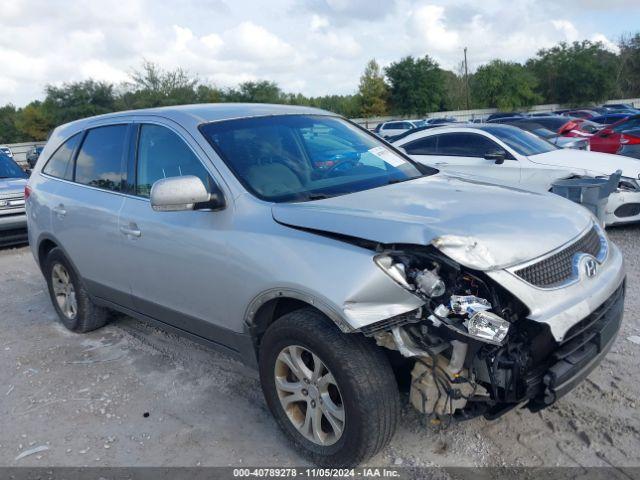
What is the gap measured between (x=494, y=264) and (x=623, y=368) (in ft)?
6.44

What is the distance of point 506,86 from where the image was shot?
48625mm

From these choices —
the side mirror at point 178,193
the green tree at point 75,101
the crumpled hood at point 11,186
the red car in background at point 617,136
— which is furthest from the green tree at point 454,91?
the side mirror at point 178,193

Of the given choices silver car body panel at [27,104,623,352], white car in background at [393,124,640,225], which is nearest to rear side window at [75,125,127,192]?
silver car body panel at [27,104,623,352]

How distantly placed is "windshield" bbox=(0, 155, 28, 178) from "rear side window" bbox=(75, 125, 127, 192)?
629cm

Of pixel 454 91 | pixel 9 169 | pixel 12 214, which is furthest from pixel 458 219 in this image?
pixel 454 91

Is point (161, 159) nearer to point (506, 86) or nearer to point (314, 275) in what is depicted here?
point (314, 275)

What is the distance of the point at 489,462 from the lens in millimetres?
2912

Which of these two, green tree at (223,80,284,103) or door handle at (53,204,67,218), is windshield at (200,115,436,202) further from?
green tree at (223,80,284,103)

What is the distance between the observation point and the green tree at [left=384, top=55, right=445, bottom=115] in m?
50.5

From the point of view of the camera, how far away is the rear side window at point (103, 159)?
13.6 ft

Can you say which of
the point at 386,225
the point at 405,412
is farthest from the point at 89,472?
the point at 386,225

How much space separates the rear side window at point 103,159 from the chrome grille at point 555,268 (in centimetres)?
287

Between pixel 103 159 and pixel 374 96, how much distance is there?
50994 mm

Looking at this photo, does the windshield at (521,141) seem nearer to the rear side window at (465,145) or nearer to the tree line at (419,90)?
the rear side window at (465,145)
